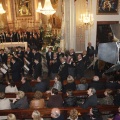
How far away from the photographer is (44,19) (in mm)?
21406

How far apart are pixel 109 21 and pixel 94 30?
1.13 m

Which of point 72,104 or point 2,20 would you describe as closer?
point 72,104

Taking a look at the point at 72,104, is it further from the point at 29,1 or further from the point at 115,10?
the point at 29,1

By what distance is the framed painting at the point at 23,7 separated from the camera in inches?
826

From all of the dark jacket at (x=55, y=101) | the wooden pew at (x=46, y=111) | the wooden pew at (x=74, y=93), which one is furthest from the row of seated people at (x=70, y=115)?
the wooden pew at (x=74, y=93)

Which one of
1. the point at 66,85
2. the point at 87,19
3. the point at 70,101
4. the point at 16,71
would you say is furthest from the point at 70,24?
the point at 70,101

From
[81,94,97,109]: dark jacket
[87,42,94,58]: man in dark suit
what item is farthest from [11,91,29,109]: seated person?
[87,42,94,58]: man in dark suit

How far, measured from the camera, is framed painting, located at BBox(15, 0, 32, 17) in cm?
2098

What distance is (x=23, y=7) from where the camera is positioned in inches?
824

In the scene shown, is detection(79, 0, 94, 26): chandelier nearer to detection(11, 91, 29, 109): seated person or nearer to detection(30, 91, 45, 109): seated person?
detection(30, 91, 45, 109): seated person

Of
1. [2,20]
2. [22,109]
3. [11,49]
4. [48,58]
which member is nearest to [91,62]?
[48,58]

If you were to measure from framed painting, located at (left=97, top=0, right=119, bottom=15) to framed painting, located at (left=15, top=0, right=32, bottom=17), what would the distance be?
875cm

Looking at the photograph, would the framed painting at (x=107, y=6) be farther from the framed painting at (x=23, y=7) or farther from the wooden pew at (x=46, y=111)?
the wooden pew at (x=46, y=111)

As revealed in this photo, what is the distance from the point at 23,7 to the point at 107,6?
9.44m
